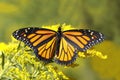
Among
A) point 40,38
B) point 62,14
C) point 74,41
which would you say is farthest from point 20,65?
point 62,14

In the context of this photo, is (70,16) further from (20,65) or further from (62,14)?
(20,65)

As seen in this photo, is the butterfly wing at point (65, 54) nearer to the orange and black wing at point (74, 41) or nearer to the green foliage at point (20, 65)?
the orange and black wing at point (74, 41)

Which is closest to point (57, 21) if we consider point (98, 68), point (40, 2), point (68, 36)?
point (40, 2)

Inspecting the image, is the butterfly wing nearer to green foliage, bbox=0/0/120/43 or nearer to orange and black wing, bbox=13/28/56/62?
orange and black wing, bbox=13/28/56/62

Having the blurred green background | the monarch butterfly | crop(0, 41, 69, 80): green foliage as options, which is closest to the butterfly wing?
the monarch butterfly

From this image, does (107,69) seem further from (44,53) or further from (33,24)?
(44,53)

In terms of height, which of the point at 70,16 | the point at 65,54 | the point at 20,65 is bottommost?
the point at 20,65
